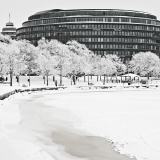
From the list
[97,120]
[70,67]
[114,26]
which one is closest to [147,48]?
[114,26]

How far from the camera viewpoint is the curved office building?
186m

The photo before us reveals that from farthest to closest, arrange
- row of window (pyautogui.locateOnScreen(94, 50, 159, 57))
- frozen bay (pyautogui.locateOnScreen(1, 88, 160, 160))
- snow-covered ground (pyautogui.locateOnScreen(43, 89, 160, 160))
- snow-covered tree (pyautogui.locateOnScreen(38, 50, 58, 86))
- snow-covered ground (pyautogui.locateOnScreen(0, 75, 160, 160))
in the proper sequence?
1. row of window (pyautogui.locateOnScreen(94, 50, 159, 57))
2. snow-covered tree (pyautogui.locateOnScreen(38, 50, 58, 86))
3. frozen bay (pyautogui.locateOnScreen(1, 88, 160, 160))
4. snow-covered ground (pyautogui.locateOnScreen(43, 89, 160, 160))
5. snow-covered ground (pyautogui.locateOnScreen(0, 75, 160, 160))

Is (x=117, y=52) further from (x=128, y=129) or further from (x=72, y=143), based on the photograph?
(x=72, y=143)

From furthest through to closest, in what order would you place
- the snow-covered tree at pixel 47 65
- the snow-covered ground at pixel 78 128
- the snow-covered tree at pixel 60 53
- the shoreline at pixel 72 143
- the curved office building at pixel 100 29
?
the curved office building at pixel 100 29, the snow-covered tree at pixel 60 53, the snow-covered tree at pixel 47 65, the snow-covered ground at pixel 78 128, the shoreline at pixel 72 143

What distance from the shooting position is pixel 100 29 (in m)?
186

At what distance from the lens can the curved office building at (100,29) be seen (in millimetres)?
185875

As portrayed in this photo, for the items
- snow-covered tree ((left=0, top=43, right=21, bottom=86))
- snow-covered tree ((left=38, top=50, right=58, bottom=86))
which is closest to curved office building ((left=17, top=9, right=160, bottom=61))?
snow-covered tree ((left=38, top=50, right=58, bottom=86))

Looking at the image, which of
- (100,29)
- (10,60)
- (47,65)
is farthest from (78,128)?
(100,29)

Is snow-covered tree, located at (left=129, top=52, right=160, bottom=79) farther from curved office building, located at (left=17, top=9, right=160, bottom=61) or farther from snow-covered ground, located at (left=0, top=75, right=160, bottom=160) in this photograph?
snow-covered ground, located at (left=0, top=75, right=160, bottom=160)

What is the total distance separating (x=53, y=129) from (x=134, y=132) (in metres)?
6.08

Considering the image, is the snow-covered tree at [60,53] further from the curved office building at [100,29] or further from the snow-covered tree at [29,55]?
the curved office building at [100,29]

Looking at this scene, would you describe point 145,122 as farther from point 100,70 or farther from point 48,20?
point 48,20

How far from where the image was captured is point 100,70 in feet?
418

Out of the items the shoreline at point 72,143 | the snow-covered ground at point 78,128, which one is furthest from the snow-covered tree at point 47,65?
the shoreline at point 72,143
